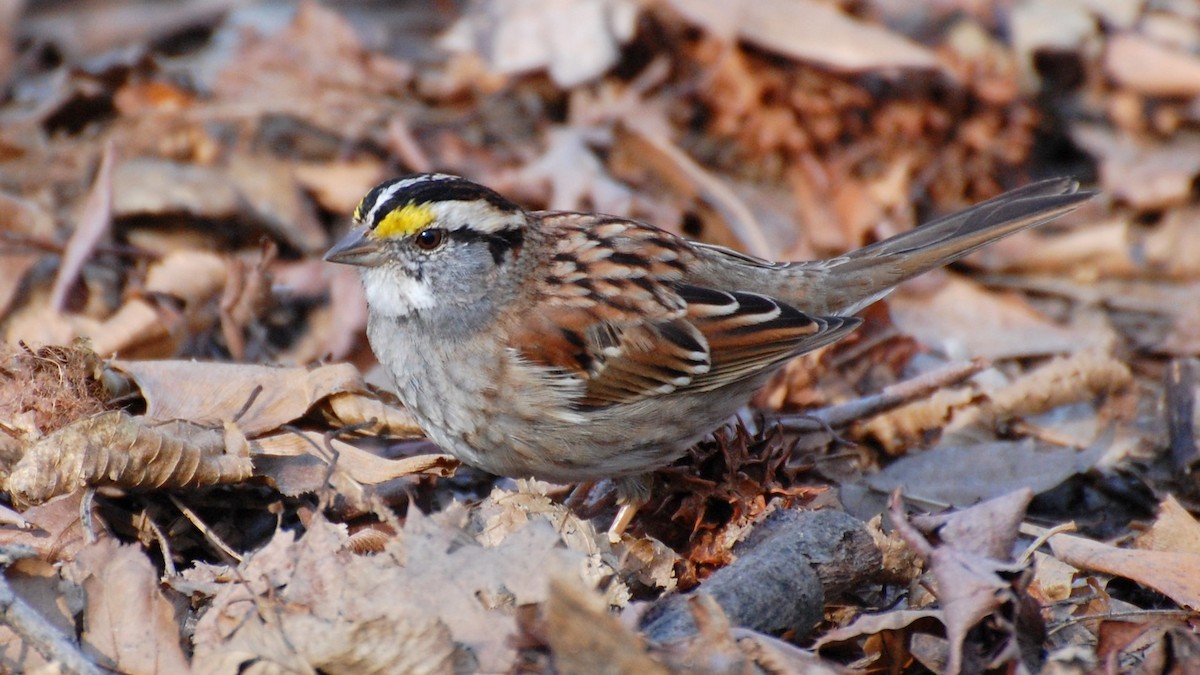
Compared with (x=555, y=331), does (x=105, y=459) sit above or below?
below

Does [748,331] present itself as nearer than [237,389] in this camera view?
No

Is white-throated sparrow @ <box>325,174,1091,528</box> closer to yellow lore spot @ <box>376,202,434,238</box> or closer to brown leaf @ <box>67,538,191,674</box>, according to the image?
yellow lore spot @ <box>376,202,434,238</box>

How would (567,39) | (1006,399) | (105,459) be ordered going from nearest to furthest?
1. (105,459)
2. (1006,399)
3. (567,39)

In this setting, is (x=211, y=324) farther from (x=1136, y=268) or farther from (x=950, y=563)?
(x=1136, y=268)

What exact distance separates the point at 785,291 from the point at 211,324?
2.42m

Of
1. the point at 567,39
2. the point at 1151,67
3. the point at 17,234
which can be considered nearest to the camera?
the point at 17,234

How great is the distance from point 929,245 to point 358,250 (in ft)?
7.33

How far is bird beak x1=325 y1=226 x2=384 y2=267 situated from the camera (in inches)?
164

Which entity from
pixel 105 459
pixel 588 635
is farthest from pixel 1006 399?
pixel 105 459

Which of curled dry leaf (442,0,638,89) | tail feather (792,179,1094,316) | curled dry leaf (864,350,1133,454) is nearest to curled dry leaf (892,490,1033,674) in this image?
curled dry leaf (864,350,1133,454)

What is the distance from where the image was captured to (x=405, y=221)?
416cm

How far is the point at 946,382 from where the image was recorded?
4914 millimetres

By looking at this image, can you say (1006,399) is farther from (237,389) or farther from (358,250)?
(237,389)

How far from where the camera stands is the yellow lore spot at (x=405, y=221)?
414cm
